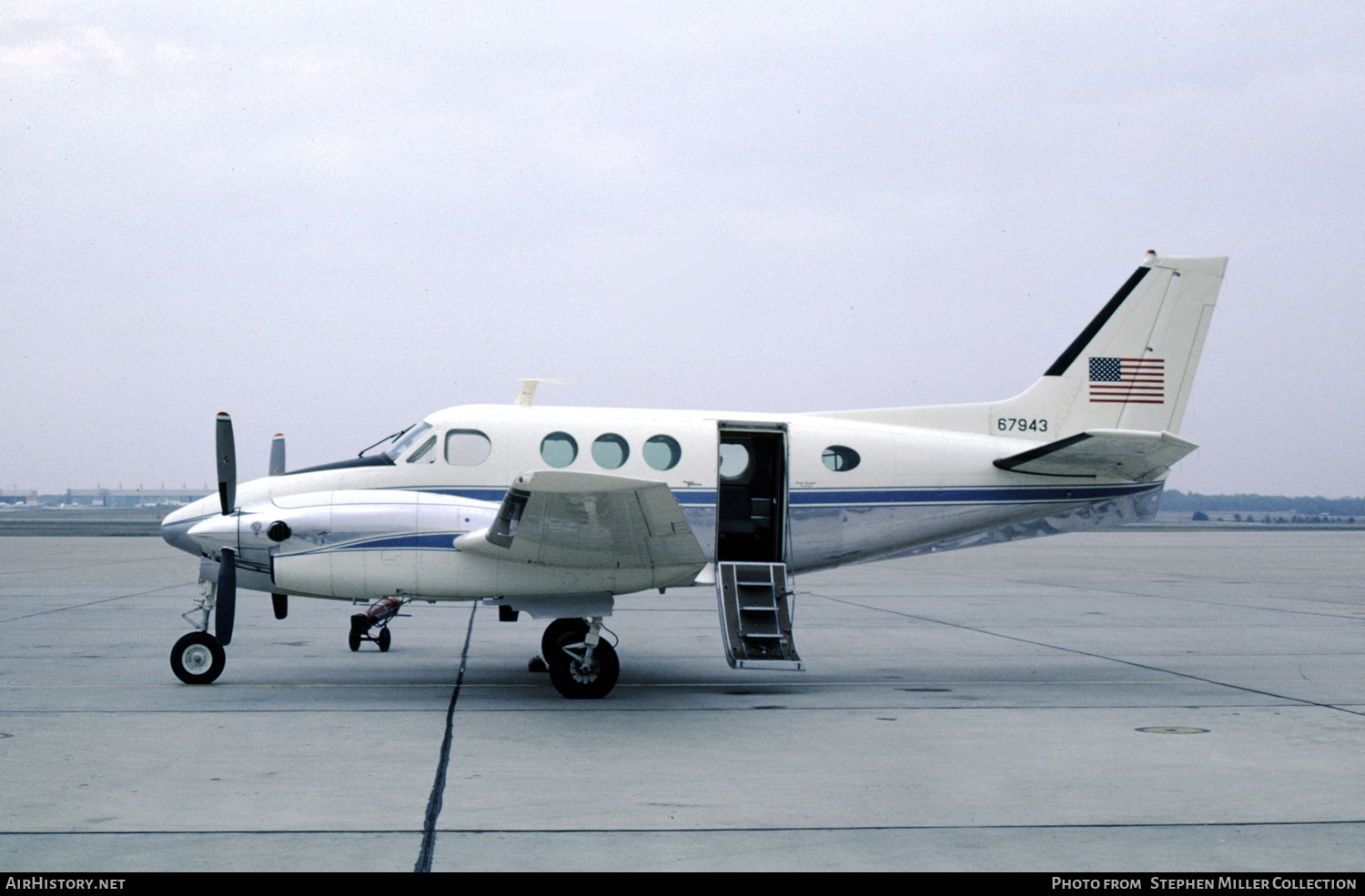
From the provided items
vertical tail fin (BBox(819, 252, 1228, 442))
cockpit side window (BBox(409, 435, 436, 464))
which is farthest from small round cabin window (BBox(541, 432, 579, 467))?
vertical tail fin (BBox(819, 252, 1228, 442))

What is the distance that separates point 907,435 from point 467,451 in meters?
4.93

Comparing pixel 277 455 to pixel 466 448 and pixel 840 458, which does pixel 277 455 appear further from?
pixel 840 458

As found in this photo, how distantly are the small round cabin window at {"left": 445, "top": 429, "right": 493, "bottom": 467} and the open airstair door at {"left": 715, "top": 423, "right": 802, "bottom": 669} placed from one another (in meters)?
2.51

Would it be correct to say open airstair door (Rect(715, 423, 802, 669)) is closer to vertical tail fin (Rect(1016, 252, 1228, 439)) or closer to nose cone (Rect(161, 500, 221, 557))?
vertical tail fin (Rect(1016, 252, 1228, 439))

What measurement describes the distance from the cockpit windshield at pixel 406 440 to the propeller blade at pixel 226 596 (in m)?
2.03

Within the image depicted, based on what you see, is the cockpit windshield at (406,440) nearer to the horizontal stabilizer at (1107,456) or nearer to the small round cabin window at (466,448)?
the small round cabin window at (466,448)

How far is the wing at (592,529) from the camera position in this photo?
9211mm

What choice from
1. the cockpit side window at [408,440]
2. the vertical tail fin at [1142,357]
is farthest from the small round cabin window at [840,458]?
the cockpit side window at [408,440]

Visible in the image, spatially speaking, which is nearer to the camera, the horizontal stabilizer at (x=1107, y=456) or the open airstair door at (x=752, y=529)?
the open airstair door at (x=752, y=529)

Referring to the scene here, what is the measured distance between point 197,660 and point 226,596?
101 cm

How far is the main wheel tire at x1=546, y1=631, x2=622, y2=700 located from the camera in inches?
410

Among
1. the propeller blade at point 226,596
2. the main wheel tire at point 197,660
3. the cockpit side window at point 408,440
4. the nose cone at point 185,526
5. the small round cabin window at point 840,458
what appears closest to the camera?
the propeller blade at point 226,596
